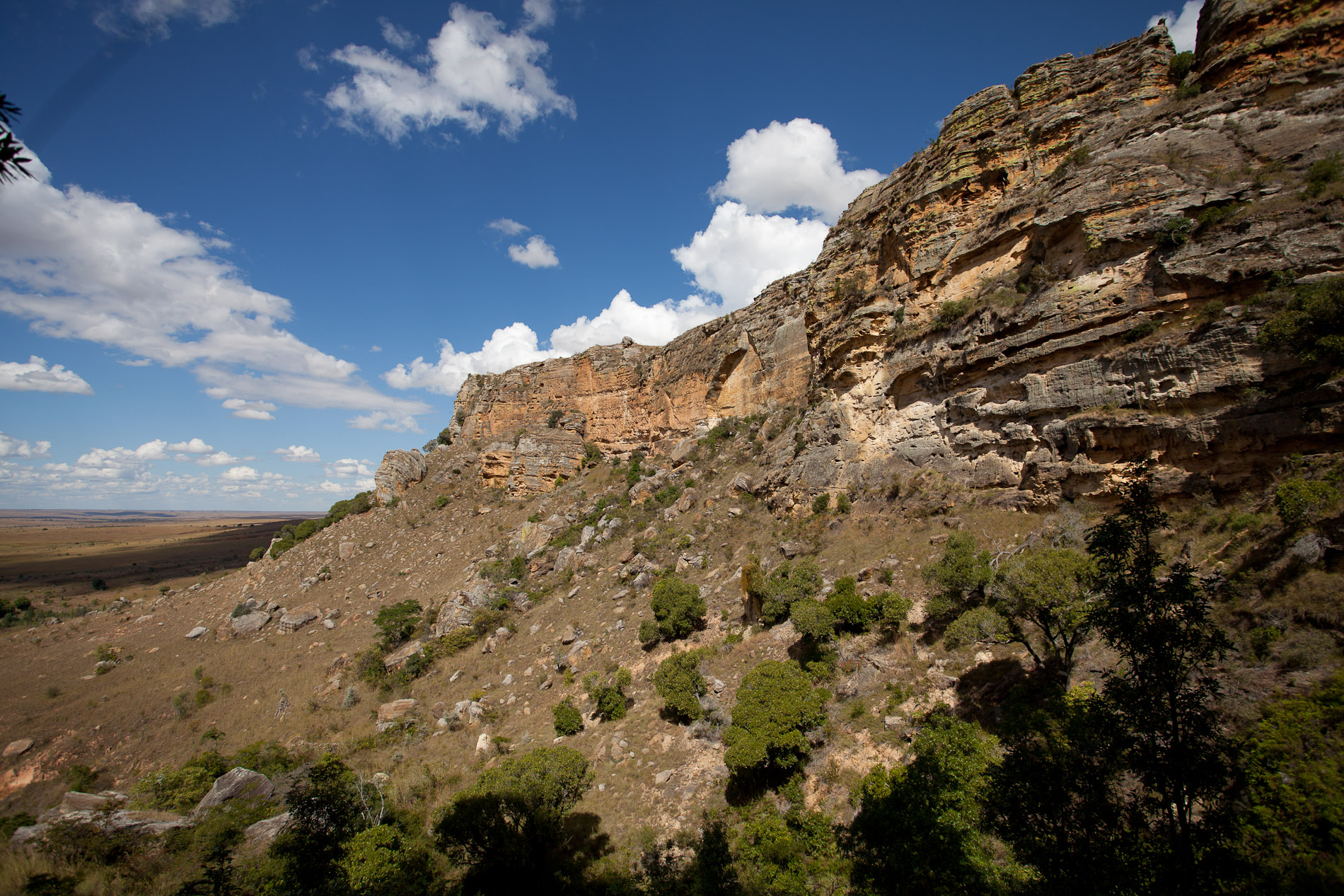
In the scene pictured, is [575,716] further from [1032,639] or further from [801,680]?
[1032,639]

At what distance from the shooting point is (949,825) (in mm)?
5984

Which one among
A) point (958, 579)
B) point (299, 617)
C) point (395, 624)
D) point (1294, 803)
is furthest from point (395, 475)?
point (1294, 803)

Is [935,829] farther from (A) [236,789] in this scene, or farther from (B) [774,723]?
(A) [236,789]

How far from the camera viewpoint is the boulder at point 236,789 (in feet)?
36.6

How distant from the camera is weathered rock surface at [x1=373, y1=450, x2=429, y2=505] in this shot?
118ft

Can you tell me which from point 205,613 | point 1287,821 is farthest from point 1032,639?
point 205,613

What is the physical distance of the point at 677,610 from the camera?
50.5 feet

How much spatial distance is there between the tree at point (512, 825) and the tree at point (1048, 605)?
8981mm

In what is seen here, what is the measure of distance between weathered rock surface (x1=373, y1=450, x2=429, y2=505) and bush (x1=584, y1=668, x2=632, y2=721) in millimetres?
28091

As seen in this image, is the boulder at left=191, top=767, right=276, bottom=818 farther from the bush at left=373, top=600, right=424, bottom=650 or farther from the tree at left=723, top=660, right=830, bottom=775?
the tree at left=723, top=660, right=830, bottom=775

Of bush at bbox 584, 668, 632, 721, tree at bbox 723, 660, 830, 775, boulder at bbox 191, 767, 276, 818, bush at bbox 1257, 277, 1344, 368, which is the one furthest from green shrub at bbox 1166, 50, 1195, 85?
boulder at bbox 191, 767, 276, 818

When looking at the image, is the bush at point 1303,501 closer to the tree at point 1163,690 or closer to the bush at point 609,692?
the tree at point 1163,690

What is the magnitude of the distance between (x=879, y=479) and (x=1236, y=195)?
10417mm

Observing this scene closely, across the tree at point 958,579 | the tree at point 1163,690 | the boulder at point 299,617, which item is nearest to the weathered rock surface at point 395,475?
the boulder at point 299,617
